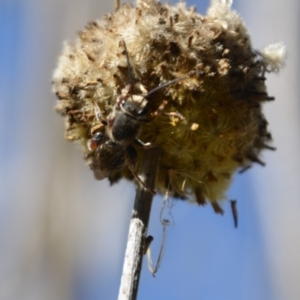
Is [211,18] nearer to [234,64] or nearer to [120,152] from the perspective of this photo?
[234,64]

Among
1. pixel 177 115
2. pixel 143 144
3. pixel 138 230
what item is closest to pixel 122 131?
pixel 143 144

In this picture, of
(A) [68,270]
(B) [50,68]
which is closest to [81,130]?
(A) [68,270]

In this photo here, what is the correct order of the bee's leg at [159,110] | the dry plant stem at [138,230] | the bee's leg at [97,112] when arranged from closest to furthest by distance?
the dry plant stem at [138,230]
the bee's leg at [159,110]
the bee's leg at [97,112]

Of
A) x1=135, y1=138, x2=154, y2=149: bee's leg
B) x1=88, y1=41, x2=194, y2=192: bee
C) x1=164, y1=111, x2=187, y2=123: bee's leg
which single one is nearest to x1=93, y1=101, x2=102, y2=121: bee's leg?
x1=88, y1=41, x2=194, y2=192: bee

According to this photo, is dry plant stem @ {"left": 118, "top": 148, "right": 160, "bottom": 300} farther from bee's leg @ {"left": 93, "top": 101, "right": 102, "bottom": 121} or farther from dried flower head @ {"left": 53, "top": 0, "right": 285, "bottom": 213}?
bee's leg @ {"left": 93, "top": 101, "right": 102, "bottom": 121}

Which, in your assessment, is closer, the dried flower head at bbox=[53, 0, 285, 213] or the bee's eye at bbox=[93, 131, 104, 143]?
the dried flower head at bbox=[53, 0, 285, 213]

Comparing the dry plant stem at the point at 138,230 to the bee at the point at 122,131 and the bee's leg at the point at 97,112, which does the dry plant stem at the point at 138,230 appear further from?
the bee's leg at the point at 97,112

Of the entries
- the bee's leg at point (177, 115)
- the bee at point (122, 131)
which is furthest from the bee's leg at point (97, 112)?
the bee's leg at point (177, 115)

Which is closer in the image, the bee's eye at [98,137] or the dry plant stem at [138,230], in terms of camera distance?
the dry plant stem at [138,230]
